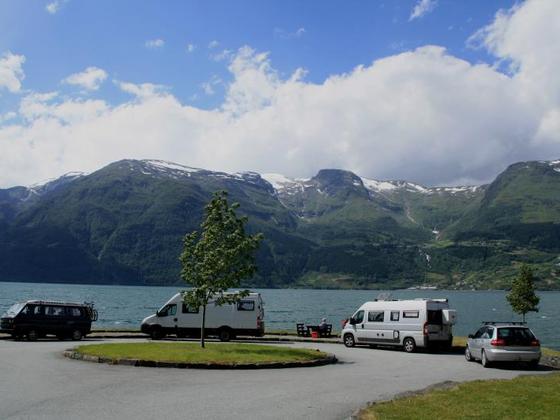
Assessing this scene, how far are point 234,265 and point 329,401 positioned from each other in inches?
555

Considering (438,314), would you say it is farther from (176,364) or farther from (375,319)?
(176,364)

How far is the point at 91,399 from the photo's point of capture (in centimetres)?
1469

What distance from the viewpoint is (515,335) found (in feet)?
81.3

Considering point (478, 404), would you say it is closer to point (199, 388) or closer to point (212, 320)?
point (199, 388)

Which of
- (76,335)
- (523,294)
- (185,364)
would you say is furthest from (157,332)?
(523,294)

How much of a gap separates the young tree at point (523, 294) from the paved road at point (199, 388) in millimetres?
26587

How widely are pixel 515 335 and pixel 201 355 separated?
43.1 feet

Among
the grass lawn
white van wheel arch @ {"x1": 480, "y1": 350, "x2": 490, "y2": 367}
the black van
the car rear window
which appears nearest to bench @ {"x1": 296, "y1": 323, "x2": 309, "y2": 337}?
the black van

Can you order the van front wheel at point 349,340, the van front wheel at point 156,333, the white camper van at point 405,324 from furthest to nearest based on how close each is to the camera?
the van front wheel at point 156,333
the van front wheel at point 349,340
the white camper van at point 405,324

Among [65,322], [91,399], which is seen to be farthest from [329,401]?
[65,322]

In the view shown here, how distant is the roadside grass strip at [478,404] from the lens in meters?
12.7

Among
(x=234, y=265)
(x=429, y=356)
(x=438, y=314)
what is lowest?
(x=429, y=356)

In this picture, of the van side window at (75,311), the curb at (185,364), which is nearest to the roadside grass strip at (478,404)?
the curb at (185,364)

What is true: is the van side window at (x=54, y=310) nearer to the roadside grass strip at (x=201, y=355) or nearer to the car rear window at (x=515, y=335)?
the roadside grass strip at (x=201, y=355)
